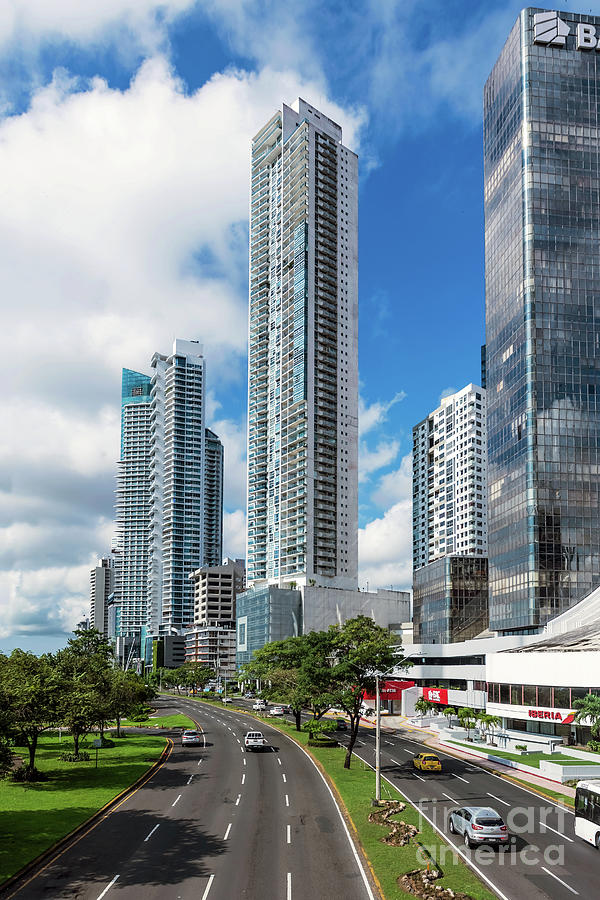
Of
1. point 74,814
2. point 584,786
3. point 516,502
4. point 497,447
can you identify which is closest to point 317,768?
point 74,814

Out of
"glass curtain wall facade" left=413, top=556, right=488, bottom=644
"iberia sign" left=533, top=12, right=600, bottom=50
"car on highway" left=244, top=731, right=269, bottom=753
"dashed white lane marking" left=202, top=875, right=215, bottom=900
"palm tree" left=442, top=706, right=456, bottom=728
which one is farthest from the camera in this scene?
"glass curtain wall facade" left=413, top=556, right=488, bottom=644

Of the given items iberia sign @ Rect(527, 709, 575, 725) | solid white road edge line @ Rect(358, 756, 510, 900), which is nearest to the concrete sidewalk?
iberia sign @ Rect(527, 709, 575, 725)

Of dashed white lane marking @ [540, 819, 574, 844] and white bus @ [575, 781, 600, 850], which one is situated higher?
white bus @ [575, 781, 600, 850]

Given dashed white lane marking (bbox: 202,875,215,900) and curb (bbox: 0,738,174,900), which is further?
curb (bbox: 0,738,174,900)

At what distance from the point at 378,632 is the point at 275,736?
28.0 meters

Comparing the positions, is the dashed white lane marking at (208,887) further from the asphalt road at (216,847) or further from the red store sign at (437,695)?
the red store sign at (437,695)

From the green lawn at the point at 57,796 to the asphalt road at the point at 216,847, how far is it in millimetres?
1624

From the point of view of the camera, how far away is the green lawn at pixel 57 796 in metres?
37.9

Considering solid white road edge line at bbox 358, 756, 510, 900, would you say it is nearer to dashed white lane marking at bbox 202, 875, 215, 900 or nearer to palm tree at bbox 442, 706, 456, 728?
dashed white lane marking at bbox 202, 875, 215, 900

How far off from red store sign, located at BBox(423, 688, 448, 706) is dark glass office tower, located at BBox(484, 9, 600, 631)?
13733 millimetres

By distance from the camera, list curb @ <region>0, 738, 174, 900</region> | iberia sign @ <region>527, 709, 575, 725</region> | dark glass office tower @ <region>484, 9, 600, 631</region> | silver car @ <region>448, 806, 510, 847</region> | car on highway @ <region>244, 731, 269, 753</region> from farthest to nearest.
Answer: dark glass office tower @ <region>484, 9, 600, 631</region> → car on highway @ <region>244, 731, 269, 753</region> → iberia sign @ <region>527, 709, 575, 725</region> → silver car @ <region>448, 806, 510, 847</region> → curb @ <region>0, 738, 174, 900</region>

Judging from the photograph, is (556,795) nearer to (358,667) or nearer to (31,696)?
(358,667)

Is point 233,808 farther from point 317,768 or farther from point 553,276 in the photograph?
point 553,276

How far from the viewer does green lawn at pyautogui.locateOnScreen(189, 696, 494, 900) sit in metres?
30.8
